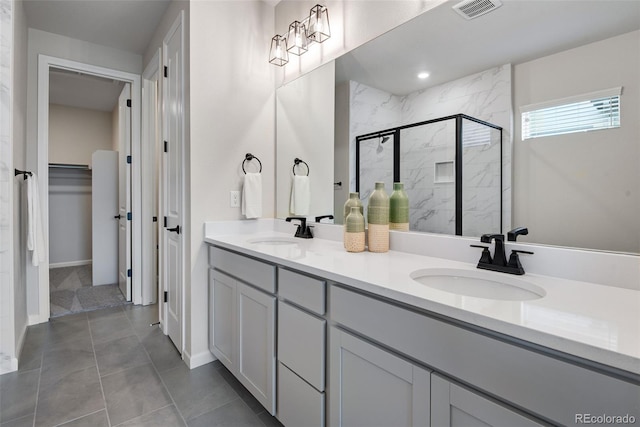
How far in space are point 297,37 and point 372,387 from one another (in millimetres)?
2136

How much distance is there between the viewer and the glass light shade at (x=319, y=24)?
1.98 m

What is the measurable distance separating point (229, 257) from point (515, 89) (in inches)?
63.3

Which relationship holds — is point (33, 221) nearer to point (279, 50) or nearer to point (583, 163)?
point (279, 50)

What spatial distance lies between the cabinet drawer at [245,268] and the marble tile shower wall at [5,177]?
125 centimetres

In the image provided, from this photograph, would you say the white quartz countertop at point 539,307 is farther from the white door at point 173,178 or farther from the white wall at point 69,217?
the white wall at point 69,217

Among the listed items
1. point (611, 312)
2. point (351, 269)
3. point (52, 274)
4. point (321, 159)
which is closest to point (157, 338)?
point (321, 159)

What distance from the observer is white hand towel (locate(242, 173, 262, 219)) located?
225 centimetres

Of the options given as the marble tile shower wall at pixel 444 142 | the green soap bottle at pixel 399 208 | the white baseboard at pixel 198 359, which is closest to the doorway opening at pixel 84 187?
the white baseboard at pixel 198 359

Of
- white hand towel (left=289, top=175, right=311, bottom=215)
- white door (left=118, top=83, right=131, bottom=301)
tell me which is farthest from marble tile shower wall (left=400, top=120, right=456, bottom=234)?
white door (left=118, top=83, right=131, bottom=301)

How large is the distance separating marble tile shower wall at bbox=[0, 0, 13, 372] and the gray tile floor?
0.35 meters

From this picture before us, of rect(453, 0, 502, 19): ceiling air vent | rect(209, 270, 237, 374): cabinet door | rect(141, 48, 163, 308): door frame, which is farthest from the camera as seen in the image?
rect(141, 48, 163, 308): door frame

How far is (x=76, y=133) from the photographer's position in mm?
5141

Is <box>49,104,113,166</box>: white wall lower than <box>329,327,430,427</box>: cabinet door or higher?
higher

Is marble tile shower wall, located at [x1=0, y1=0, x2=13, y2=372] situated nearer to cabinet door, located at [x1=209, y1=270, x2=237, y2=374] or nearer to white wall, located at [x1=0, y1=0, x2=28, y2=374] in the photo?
white wall, located at [x1=0, y1=0, x2=28, y2=374]
